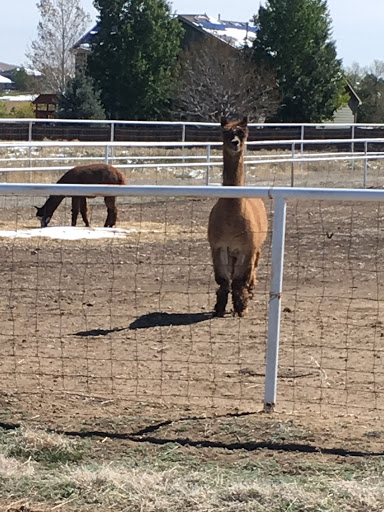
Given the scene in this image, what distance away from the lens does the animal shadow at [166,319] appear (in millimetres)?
8359

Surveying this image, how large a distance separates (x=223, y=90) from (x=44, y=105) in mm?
16062

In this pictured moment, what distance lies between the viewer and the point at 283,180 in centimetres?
2347

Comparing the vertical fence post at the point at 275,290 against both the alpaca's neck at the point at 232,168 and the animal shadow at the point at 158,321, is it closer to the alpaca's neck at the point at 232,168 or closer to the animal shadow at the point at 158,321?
the animal shadow at the point at 158,321

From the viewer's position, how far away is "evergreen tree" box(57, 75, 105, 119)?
41625mm

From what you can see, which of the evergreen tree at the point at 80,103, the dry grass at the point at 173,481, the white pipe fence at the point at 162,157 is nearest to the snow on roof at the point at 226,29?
the evergreen tree at the point at 80,103

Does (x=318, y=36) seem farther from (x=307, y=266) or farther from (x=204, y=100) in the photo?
(x=307, y=266)

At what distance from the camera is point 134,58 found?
1812 inches

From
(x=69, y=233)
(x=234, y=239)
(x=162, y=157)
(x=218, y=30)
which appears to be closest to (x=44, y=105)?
(x=218, y=30)

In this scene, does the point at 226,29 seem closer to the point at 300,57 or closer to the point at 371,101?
the point at 371,101

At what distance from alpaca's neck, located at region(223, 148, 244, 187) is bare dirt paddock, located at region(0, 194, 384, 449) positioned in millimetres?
791

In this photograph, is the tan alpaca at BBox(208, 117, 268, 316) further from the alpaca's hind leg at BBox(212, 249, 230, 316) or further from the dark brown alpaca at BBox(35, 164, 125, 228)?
the dark brown alpaca at BBox(35, 164, 125, 228)

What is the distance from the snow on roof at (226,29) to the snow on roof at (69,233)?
37.2m

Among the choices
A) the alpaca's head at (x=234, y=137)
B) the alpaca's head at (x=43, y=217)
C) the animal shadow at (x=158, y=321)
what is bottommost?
the animal shadow at (x=158, y=321)

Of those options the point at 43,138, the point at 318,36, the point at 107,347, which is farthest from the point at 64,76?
the point at 107,347
